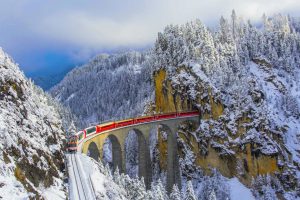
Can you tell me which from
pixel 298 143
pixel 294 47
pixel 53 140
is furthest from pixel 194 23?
pixel 53 140

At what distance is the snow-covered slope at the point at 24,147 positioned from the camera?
28.4m

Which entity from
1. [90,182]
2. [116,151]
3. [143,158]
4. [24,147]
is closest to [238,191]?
[143,158]

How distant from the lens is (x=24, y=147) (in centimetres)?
3306

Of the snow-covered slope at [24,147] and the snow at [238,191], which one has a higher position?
the snow-covered slope at [24,147]

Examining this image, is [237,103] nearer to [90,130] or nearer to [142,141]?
[142,141]

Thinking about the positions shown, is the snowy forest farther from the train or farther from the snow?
the train

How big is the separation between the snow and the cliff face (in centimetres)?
133

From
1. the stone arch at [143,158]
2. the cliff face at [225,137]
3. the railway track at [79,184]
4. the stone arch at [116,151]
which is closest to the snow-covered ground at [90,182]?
the railway track at [79,184]

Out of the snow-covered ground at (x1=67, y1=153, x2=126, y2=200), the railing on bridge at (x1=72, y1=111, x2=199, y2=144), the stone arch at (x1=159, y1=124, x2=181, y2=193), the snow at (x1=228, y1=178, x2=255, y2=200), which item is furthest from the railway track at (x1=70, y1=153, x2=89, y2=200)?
the snow at (x1=228, y1=178, x2=255, y2=200)

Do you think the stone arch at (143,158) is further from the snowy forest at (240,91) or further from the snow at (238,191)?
the snow at (238,191)

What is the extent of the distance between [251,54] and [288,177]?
138 ft

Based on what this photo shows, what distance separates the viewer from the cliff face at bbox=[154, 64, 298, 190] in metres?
89.2

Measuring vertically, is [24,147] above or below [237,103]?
below

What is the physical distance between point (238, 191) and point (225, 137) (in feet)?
43.6
